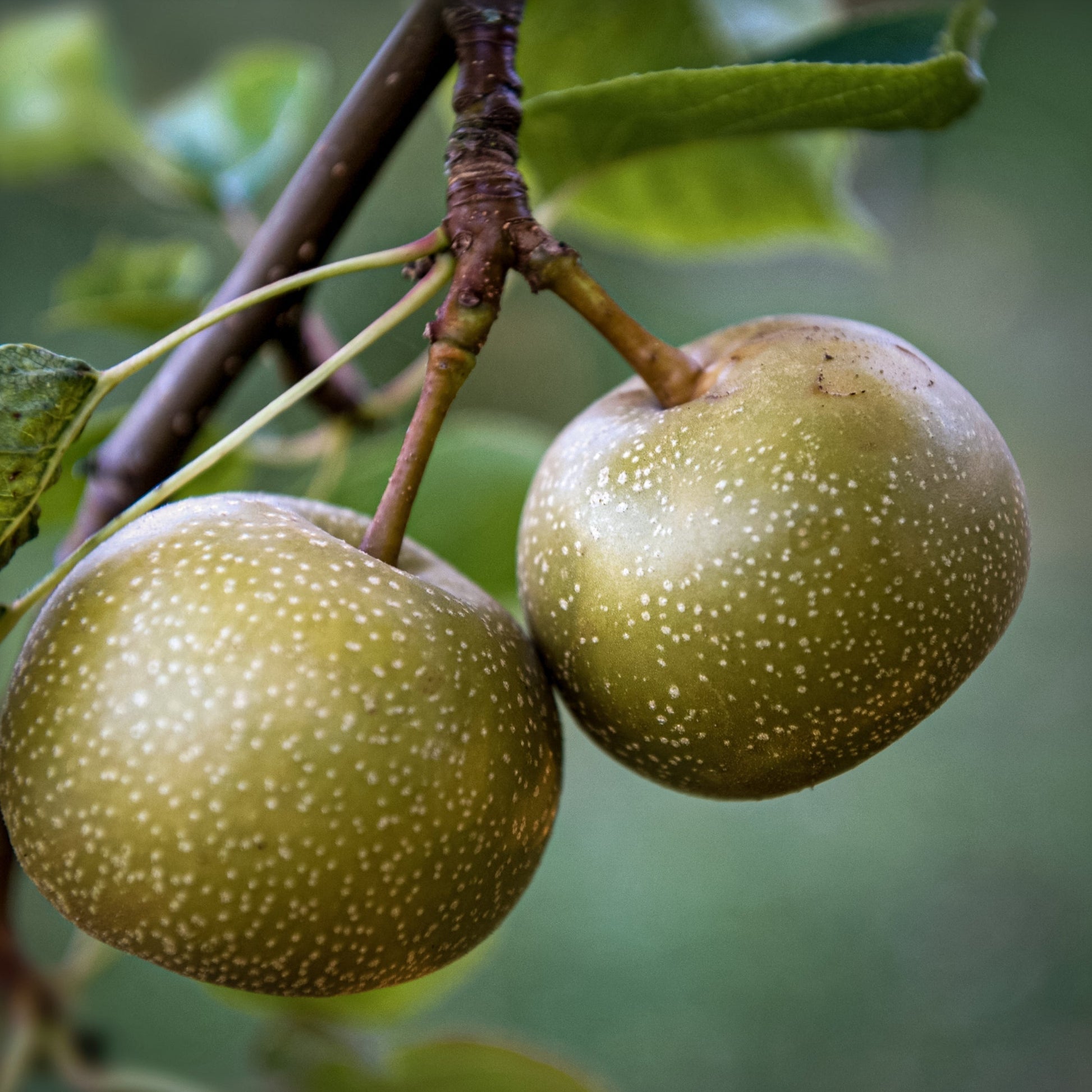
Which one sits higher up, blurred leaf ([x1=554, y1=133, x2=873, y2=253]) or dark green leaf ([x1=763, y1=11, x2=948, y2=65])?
dark green leaf ([x1=763, y1=11, x2=948, y2=65])

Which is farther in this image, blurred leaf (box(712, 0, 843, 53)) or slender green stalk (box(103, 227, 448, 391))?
blurred leaf (box(712, 0, 843, 53))

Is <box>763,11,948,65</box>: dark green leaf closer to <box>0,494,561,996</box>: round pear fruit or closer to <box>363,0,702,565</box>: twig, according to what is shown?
<box>363,0,702,565</box>: twig

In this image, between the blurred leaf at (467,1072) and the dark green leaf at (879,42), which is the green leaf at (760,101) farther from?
the blurred leaf at (467,1072)

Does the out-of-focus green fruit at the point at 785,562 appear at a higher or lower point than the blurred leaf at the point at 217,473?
higher

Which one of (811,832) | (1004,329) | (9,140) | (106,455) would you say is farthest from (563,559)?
(1004,329)

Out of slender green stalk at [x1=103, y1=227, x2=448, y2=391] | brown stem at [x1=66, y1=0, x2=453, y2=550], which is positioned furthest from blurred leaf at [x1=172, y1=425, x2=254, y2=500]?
slender green stalk at [x1=103, y1=227, x2=448, y2=391]

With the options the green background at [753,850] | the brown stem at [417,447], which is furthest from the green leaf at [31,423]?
the green background at [753,850]
